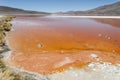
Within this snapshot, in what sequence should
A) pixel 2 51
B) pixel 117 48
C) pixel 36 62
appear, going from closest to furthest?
pixel 36 62
pixel 2 51
pixel 117 48

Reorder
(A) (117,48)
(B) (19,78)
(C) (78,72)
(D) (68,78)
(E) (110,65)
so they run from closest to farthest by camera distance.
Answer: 1. (B) (19,78)
2. (D) (68,78)
3. (C) (78,72)
4. (E) (110,65)
5. (A) (117,48)

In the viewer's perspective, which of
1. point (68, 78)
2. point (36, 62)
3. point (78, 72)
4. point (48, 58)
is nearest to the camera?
point (68, 78)

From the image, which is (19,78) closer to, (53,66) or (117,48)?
(53,66)

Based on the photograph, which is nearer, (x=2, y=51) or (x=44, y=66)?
(x=44, y=66)

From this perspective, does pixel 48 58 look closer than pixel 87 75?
No

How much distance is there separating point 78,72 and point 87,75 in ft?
1.44

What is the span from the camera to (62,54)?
34.2 feet

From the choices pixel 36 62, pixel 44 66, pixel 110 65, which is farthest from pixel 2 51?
pixel 110 65

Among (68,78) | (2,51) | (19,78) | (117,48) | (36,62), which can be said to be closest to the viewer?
(19,78)

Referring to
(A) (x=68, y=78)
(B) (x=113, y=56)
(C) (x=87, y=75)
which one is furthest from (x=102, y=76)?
(B) (x=113, y=56)

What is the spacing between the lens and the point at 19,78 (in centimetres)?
580

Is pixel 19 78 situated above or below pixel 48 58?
above

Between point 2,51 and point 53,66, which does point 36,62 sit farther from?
point 2,51

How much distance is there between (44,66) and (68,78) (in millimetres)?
1696
